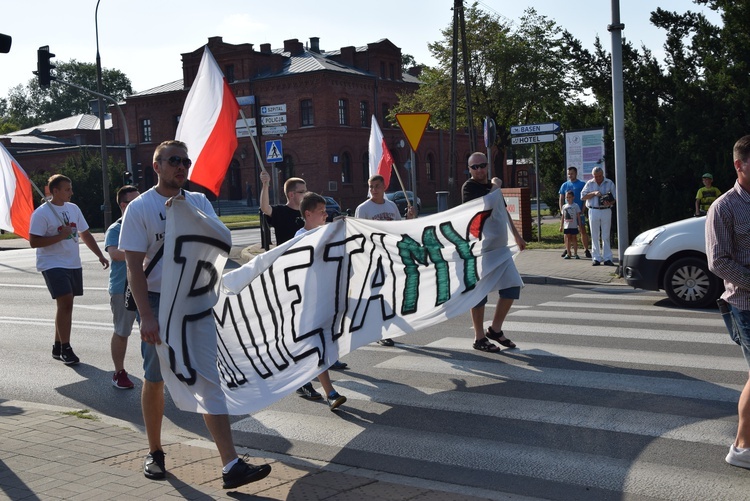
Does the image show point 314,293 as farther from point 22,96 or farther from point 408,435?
point 22,96

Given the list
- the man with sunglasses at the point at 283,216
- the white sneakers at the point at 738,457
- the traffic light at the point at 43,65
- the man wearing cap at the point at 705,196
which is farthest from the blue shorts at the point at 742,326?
the traffic light at the point at 43,65

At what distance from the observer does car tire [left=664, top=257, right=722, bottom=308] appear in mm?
10828

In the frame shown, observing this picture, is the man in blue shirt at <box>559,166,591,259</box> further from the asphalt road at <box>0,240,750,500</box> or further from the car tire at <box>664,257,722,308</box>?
the asphalt road at <box>0,240,750,500</box>

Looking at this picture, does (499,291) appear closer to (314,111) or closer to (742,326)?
(742,326)

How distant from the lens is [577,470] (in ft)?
16.8

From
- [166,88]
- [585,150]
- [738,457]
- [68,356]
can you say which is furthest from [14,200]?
[166,88]

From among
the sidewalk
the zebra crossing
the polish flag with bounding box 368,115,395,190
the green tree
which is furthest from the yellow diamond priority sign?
the green tree

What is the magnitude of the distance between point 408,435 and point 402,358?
8.45 ft

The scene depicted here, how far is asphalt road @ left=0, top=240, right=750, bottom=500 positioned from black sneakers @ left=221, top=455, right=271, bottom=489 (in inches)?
32.0

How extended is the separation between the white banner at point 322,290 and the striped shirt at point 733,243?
295 centimetres

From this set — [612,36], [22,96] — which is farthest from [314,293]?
[22,96]

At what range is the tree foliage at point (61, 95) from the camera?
117 m

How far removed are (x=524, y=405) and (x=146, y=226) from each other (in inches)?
126

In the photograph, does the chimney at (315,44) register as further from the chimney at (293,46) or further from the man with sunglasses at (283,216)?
the man with sunglasses at (283,216)
